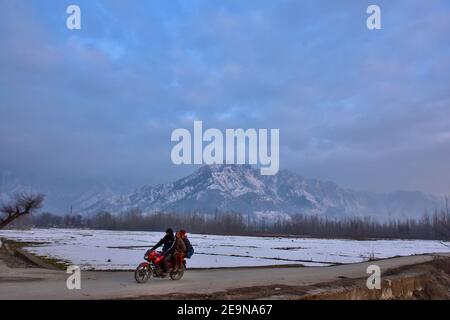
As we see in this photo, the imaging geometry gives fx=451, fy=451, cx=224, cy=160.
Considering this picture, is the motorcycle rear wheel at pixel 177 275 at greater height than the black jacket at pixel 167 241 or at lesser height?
lesser

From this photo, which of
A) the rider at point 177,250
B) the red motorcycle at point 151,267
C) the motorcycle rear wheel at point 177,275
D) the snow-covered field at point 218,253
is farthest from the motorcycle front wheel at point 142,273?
the snow-covered field at point 218,253

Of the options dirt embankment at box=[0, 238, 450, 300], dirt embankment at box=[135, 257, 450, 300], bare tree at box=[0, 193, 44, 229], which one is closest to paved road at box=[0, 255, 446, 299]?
dirt embankment at box=[0, 238, 450, 300]

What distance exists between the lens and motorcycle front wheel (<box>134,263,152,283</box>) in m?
15.6

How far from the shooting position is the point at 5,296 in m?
12.3

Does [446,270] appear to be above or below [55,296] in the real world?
below

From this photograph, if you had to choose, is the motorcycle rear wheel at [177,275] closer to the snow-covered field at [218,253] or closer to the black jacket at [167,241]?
the black jacket at [167,241]

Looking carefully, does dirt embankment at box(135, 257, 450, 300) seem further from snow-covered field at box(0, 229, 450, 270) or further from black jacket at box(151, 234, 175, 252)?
snow-covered field at box(0, 229, 450, 270)

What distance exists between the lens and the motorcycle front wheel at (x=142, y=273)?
15594 mm

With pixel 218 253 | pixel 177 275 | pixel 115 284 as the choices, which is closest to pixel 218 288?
pixel 177 275

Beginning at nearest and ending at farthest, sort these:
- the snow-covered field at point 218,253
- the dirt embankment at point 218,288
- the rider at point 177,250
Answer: the dirt embankment at point 218,288
the rider at point 177,250
the snow-covered field at point 218,253

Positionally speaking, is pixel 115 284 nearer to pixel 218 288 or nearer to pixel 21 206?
pixel 218 288
